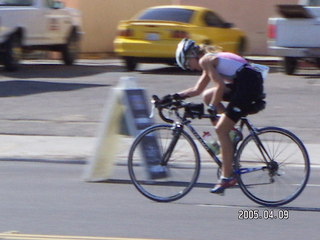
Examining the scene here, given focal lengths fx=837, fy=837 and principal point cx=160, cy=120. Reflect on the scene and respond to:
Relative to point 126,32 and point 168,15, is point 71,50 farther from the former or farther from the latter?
point 168,15

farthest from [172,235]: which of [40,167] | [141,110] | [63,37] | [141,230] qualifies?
[63,37]

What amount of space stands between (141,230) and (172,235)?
0.31 metres

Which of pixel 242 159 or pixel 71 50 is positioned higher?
pixel 242 159

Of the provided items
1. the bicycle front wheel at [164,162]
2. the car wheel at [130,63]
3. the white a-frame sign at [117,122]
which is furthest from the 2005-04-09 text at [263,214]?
the car wheel at [130,63]

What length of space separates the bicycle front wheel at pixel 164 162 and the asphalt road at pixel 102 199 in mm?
145

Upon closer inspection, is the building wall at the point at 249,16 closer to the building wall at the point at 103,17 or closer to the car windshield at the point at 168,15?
the building wall at the point at 103,17

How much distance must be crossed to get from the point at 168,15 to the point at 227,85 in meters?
10.7

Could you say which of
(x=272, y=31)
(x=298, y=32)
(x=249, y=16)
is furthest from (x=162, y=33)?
(x=249, y=16)

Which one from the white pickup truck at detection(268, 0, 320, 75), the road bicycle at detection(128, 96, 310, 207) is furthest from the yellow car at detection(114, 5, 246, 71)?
the road bicycle at detection(128, 96, 310, 207)

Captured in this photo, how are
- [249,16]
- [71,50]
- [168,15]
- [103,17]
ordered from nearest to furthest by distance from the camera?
[168,15] < [71,50] < [249,16] < [103,17]

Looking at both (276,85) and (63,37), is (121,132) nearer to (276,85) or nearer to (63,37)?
(276,85)

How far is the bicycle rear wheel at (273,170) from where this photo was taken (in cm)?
773

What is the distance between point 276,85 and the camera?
1698cm

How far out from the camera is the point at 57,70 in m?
19.8
